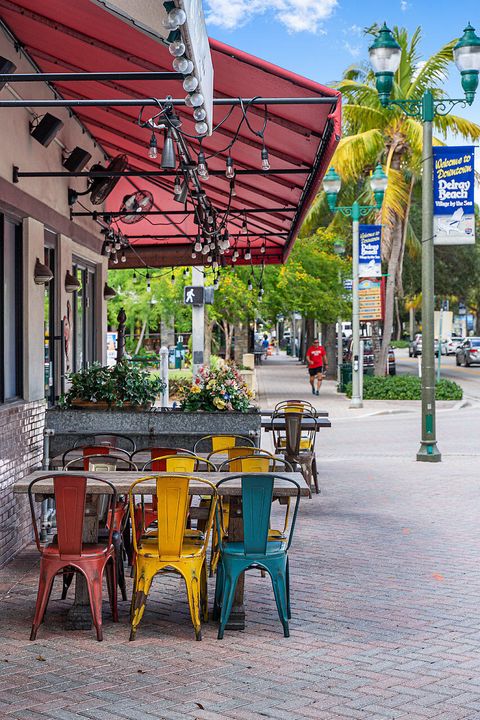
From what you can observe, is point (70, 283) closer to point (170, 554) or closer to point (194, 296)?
point (170, 554)

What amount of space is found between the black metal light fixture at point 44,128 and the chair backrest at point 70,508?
15.7 feet

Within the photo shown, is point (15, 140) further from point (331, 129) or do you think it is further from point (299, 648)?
point (299, 648)

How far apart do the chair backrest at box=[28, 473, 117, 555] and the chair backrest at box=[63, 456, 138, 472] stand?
3.91 feet

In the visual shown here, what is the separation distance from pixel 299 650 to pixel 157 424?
4335 mm

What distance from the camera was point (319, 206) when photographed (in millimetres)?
35062

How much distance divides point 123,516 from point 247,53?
11.7 feet

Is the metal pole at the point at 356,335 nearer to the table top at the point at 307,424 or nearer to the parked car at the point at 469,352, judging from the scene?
the table top at the point at 307,424

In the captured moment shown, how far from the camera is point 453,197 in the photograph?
1573 centimetres

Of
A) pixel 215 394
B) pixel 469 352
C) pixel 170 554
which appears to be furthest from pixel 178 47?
pixel 469 352

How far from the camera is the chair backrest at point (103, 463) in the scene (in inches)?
300

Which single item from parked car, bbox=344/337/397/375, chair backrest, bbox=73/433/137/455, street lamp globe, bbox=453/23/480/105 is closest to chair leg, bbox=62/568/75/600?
chair backrest, bbox=73/433/137/455

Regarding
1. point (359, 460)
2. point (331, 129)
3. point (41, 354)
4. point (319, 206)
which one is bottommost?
point (359, 460)

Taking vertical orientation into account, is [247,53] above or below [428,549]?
above

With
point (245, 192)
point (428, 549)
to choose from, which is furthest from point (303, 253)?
point (428, 549)
